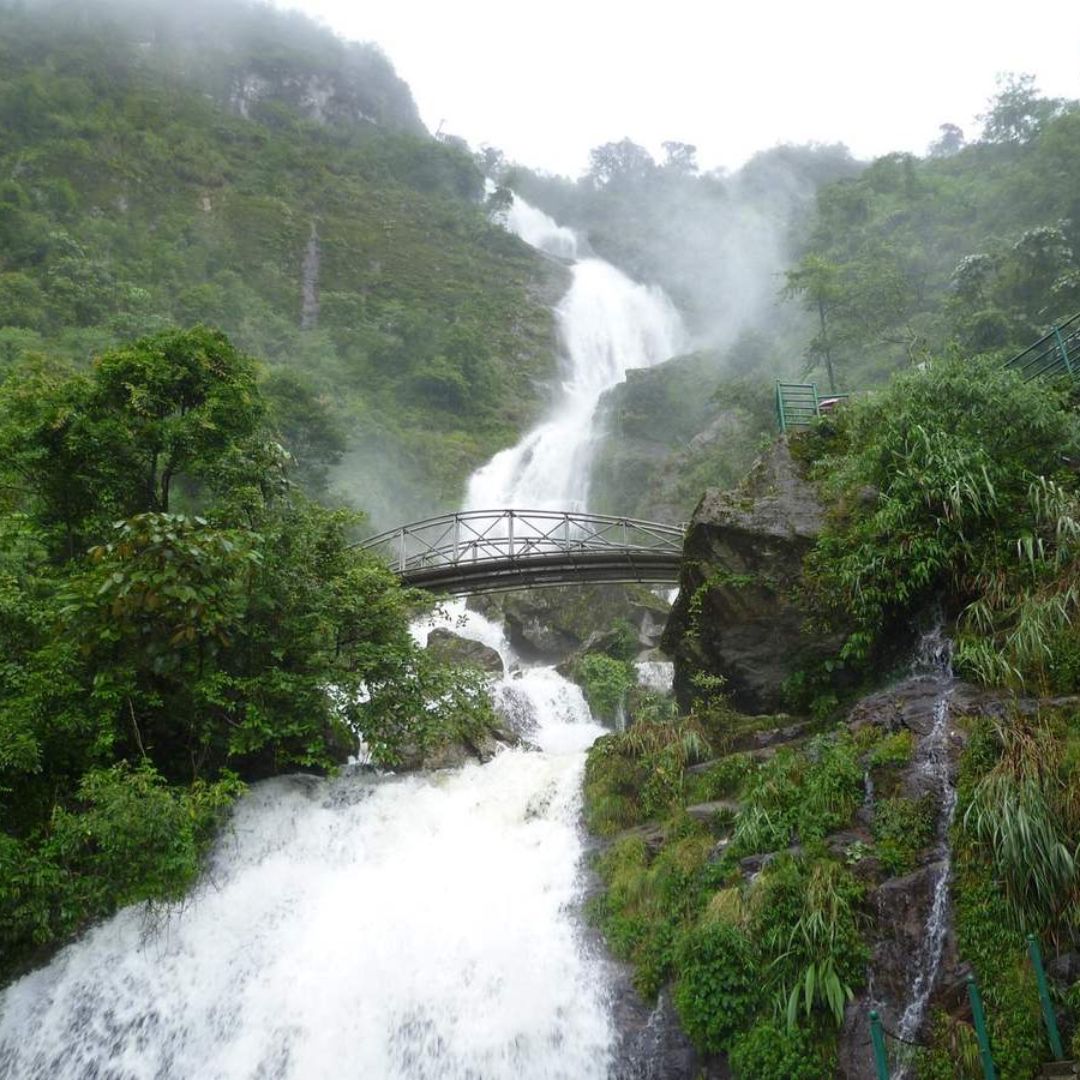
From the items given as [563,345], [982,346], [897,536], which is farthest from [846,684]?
[563,345]

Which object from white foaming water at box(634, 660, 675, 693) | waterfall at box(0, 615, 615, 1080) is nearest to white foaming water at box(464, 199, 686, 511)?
white foaming water at box(634, 660, 675, 693)

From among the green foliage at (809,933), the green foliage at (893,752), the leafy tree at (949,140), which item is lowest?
the green foliage at (809,933)

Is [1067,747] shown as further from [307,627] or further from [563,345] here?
[563,345]

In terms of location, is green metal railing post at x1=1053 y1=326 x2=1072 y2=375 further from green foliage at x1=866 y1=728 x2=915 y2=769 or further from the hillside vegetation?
the hillside vegetation

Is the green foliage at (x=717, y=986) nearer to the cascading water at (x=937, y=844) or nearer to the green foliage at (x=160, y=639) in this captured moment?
the cascading water at (x=937, y=844)

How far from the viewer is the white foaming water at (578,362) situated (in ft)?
111

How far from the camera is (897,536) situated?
9789 mm

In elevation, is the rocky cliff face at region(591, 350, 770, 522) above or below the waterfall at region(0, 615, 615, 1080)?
above

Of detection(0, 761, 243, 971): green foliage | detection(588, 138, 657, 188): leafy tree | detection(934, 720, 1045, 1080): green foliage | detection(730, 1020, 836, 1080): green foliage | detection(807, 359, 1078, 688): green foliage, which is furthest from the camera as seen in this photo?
detection(588, 138, 657, 188): leafy tree

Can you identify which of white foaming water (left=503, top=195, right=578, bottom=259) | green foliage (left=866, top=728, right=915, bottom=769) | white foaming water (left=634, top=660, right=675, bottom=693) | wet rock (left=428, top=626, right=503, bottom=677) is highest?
white foaming water (left=503, top=195, right=578, bottom=259)

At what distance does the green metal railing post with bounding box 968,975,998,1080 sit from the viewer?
4.88m

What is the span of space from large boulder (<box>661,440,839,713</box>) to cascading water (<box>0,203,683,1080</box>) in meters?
2.72

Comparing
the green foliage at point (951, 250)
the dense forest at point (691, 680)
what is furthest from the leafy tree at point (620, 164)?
the dense forest at point (691, 680)

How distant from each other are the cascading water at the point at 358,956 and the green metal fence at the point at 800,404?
890 cm
